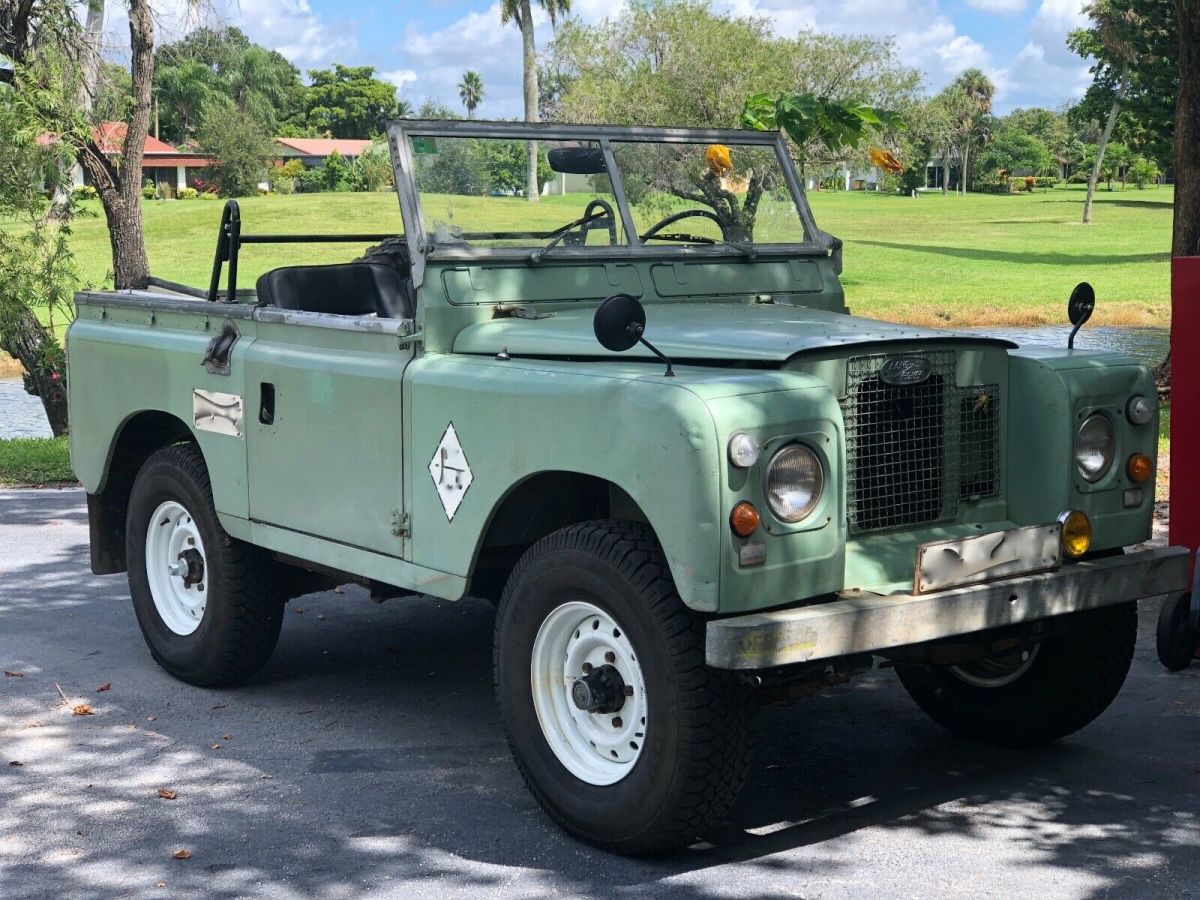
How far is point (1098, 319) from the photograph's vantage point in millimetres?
31312

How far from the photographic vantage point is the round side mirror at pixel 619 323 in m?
4.26

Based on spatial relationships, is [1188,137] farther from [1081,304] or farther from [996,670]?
[996,670]

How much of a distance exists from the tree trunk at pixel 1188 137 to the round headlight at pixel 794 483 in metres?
9.34

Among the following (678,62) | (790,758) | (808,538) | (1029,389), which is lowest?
(790,758)

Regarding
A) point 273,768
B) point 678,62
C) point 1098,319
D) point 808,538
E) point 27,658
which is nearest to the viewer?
point 808,538

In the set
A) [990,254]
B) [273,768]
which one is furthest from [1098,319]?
[273,768]

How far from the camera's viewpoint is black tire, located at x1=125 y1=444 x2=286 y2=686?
19.9ft

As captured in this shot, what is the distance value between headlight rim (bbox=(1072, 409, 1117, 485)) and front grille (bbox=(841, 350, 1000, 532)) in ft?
0.79

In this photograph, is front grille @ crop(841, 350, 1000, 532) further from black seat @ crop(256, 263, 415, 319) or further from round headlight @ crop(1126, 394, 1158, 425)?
black seat @ crop(256, 263, 415, 319)

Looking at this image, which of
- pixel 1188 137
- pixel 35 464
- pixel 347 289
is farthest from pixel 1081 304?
pixel 35 464

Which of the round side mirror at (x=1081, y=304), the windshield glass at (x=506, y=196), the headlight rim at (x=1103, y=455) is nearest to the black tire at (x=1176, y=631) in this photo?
the headlight rim at (x=1103, y=455)

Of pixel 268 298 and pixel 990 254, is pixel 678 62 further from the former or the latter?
pixel 268 298

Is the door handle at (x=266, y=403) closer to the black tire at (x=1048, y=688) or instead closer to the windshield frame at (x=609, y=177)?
the windshield frame at (x=609, y=177)

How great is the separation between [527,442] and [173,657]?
2.45m
